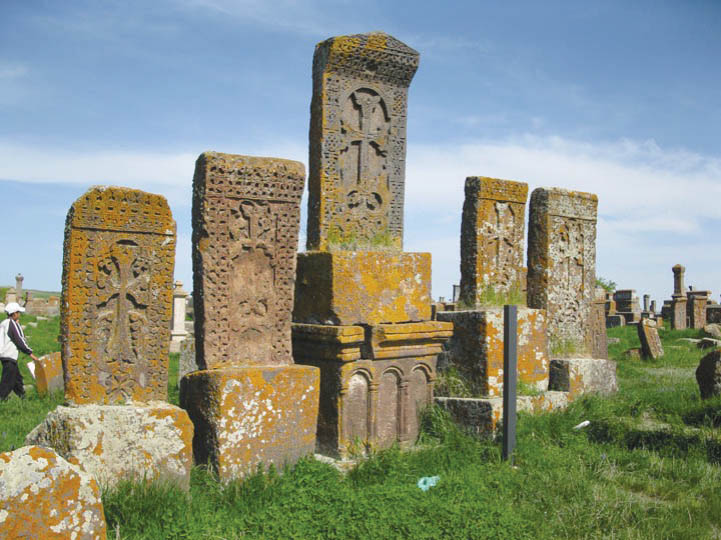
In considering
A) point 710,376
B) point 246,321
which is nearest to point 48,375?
point 246,321

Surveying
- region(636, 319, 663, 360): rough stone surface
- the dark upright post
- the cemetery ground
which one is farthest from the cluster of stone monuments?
region(636, 319, 663, 360): rough stone surface

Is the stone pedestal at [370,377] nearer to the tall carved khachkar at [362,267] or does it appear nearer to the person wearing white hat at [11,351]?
the tall carved khachkar at [362,267]

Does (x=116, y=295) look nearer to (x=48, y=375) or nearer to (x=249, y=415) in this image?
(x=249, y=415)

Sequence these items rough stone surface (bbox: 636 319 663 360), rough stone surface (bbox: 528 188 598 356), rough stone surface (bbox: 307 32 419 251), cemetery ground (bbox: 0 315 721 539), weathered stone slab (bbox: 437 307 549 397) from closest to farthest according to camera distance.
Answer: cemetery ground (bbox: 0 315 721 539)
rough stone surface (bbox: 307 32 419 251)
weathered stone slab (bbox: 437 307 549 397)
rough stone surface (bbox: 528 188 598 356)
rough stone surface (bbox: 636 319 663 360)

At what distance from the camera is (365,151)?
6781 mm

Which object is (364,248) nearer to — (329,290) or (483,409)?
(329,290)

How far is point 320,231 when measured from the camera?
6414 millimetres

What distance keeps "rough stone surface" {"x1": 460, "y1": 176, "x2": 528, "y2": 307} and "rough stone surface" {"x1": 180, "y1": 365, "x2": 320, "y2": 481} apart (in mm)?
2524

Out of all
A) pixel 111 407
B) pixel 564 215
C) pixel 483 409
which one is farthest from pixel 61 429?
pixel 564 215

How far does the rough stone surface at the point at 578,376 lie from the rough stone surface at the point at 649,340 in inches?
258

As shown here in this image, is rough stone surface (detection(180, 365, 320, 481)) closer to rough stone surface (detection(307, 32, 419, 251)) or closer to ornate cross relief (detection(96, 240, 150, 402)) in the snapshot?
ornate cross relief (detection(96, 240, 150, 402))

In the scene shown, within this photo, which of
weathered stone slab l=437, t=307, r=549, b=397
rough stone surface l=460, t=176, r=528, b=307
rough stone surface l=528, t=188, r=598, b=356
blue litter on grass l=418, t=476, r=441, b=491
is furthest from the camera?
rough stone surface l=528, t=188, r=598, b=356

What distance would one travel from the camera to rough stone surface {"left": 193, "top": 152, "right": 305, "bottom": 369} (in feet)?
17.2

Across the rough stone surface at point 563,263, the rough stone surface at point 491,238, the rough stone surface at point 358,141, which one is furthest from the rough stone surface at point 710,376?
the rough stone surface at point 358,141
